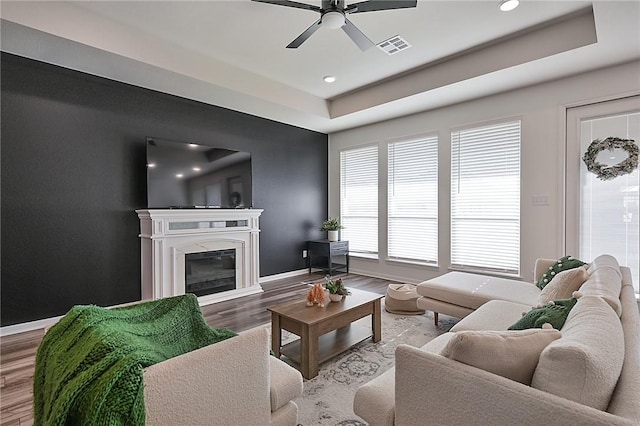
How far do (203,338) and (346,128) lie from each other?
16.7 feet

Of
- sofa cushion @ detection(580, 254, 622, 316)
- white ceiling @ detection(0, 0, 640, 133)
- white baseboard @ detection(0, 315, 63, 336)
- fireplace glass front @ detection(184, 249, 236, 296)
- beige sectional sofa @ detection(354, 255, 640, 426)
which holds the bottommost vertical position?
white baseboard @ detection(0, 315, 63, 336)

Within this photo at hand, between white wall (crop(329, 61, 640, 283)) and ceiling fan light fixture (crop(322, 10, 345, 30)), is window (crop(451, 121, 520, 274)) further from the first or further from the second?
ceiling fan light fixture (crop(322, 10, 345, 30))

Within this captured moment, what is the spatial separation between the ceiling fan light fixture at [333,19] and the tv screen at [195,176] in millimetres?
2425

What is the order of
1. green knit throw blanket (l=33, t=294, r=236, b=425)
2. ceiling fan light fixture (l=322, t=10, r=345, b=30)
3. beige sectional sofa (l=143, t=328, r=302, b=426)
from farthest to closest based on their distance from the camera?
ceiling fan light fixture (l=322, t=10, r=345, b=30), beige sectional sofa (l=143, t=328, r=302, b=426), green knit throw blanket (l=33, t=294, r=236, b=425)

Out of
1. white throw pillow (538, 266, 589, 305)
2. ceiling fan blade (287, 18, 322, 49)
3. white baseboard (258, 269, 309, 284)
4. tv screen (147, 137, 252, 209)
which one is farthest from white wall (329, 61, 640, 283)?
tv screen (147, 137, 252, 209)

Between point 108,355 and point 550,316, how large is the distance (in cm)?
175

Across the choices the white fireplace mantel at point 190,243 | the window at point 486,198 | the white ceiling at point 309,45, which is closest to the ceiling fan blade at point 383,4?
the white ceiling at point 309,45

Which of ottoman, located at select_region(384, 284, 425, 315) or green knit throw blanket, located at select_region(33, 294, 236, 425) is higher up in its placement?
green knit throw blanket, located at select_region(33, 294, 236, 425)

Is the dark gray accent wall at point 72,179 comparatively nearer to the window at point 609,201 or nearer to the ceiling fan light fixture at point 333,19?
the ceiling fan light fixture at point 333,19

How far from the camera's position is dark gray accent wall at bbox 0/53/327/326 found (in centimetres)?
308

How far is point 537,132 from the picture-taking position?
3.88 m

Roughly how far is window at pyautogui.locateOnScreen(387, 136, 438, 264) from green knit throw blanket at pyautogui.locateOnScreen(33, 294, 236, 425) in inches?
160

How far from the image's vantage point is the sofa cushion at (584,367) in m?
0.88

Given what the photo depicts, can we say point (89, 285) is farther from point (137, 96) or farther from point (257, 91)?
point (257, 91)
